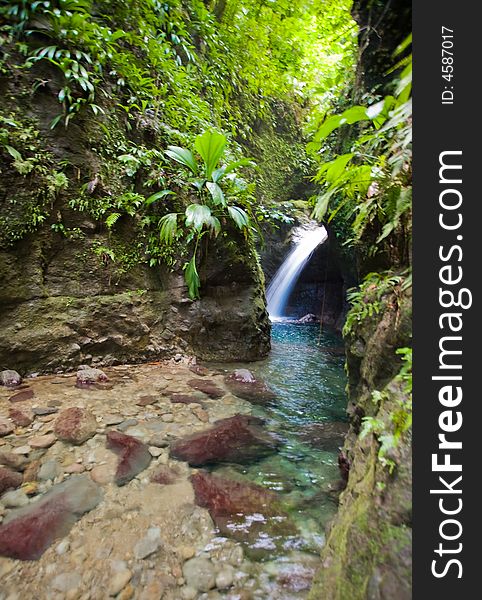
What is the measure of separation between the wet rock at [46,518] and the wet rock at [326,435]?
1462 mm

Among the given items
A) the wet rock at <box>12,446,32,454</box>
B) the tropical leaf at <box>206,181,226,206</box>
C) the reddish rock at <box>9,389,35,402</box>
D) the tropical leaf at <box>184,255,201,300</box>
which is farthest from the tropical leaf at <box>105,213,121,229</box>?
the wet rock at <box>12,446,32,454</box>

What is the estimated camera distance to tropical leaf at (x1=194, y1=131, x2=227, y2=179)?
349 cm

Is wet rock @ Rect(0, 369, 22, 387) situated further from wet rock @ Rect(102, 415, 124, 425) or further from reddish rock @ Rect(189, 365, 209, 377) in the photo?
reddish rock @ Rect(189, 365, 209, 377)

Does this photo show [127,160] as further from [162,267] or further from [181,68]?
[181,68]

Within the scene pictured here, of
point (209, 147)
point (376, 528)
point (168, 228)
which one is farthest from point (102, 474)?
point (209, 147)

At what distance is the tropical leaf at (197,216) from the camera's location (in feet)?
10.8

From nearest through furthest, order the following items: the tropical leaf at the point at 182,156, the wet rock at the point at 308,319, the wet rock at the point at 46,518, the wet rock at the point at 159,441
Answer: the wet rock at the point at 46,518, the wet rock at the point at 159,441, the tropical leaf at the point at 182,156, the wet rock at the point at 308,319

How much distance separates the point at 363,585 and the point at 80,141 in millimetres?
4024

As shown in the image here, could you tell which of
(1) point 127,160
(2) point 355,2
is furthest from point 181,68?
(2) point 355,2

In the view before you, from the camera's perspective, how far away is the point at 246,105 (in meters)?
7.41

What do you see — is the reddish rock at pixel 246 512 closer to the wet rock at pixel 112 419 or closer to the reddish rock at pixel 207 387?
the wet rock at pixel 112 419

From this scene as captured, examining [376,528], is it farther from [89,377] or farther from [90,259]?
[90,259]

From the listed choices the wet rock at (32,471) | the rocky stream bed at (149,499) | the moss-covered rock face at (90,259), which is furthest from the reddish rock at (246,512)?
the moss-covered rock face at (90,259)

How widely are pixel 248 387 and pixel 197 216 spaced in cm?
196
